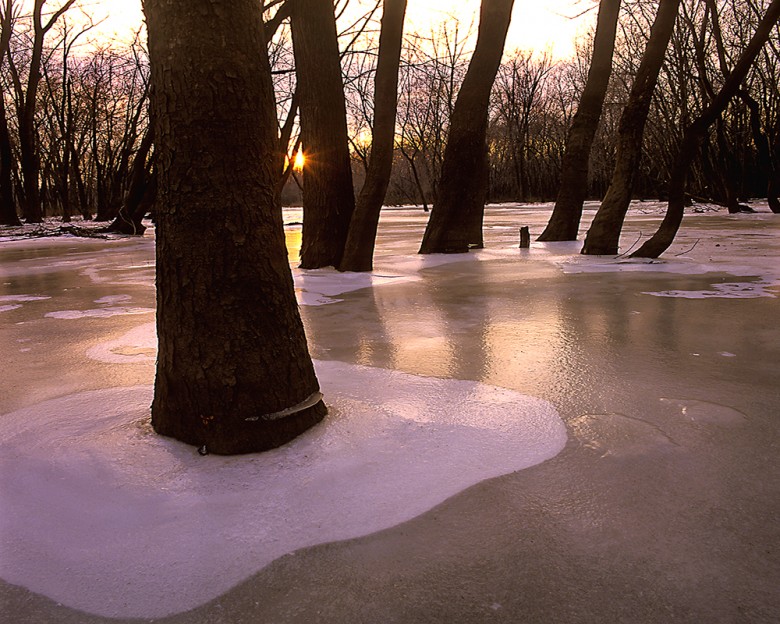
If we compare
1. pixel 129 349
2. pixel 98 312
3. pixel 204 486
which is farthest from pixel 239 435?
pixel 98 312

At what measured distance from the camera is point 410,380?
113 inches

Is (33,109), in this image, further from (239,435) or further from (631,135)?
(239,435)

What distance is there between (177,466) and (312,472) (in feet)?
1.57

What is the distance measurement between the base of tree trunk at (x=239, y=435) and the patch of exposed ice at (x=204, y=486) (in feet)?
0.14

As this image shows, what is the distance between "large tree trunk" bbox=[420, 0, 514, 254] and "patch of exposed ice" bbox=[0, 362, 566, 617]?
21.8 feet

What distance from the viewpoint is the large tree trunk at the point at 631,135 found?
7.23 metres

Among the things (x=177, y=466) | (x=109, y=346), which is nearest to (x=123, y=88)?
(x=109, y=346)

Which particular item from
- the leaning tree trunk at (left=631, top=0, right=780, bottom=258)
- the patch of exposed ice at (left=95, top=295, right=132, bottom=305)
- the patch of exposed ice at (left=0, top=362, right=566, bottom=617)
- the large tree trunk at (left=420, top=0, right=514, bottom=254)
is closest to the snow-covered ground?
the patch of exposed ice at (left=0, top=362, right=566, bottom=617)

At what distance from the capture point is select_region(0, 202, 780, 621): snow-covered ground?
1.55m

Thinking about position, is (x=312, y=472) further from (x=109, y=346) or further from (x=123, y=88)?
(x=123, y=88)

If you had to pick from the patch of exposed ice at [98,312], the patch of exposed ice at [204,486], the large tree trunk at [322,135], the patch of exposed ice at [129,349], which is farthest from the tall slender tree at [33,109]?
the patch of exposed ice at [204,486]

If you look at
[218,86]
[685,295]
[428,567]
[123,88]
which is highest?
[123,88]

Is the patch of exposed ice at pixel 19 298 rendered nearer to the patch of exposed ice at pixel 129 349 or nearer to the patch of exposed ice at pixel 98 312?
the patch of exposed ice at pixel 98 312

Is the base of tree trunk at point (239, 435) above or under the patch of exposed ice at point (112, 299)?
under
